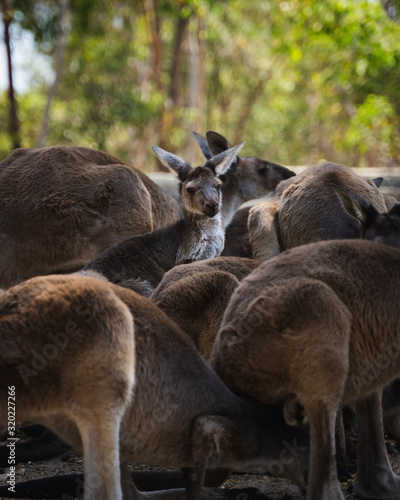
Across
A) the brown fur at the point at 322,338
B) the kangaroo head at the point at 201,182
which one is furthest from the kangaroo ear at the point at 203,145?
the brown fur at the point at 322,338

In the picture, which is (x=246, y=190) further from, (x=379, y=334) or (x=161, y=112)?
(x=161, y=112)

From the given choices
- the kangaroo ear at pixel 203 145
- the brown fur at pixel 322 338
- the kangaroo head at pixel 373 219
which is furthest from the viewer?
the kangaroo ear at pixel 203 145

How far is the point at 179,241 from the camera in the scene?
559cm

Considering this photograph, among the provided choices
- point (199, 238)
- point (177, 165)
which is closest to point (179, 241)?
point (199, 238)

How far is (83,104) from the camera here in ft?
60.0

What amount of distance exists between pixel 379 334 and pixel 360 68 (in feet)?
33.8

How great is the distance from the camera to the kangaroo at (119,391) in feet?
8.94

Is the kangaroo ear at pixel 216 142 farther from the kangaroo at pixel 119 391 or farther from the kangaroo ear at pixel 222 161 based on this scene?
the kangaroo at pixel 119 391

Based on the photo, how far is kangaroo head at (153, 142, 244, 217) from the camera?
5.61m

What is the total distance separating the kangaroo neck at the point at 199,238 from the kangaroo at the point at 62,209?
43cm

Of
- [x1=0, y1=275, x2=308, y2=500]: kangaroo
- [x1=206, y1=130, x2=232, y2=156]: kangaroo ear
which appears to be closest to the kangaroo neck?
[x1=206, y1=130, x2=232, y2=156]: kangaroo ear

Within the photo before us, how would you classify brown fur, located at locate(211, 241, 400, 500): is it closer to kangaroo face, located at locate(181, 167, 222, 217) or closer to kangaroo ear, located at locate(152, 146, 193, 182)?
kangaroo face, located at locate(181, 167, 222, 217)

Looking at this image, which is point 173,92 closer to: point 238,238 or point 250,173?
point 250,173

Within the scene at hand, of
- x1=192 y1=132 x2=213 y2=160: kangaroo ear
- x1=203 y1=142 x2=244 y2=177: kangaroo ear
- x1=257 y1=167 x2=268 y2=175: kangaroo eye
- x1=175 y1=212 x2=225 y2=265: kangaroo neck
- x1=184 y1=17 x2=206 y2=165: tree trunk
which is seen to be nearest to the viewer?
x1=175 y1=212 x2=225 y2=265: kangaroo neck
